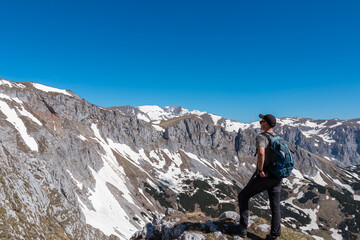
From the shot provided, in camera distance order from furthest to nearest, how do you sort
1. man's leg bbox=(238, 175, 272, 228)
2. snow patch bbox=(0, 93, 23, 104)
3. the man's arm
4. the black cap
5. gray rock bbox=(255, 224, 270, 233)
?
1. snow patch bbox=(0, 93, 23, 104)
2. gray rock bbox=(255, 224, 270, 233)
3. man's leg bbox=(238, 175, 272, 228)
4. the black cap
5. the man's arm

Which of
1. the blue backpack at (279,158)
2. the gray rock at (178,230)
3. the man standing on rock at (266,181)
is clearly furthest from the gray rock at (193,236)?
the blue backpack at (279,158)

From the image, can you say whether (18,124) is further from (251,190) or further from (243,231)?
(251,190)

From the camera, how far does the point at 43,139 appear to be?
143875 millimetres

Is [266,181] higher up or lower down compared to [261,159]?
lower down

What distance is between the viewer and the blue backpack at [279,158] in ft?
32.4

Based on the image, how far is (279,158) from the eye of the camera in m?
9.90

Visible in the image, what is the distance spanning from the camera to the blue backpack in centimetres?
988

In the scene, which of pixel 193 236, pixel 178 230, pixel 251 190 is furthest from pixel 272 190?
pixel 178 230

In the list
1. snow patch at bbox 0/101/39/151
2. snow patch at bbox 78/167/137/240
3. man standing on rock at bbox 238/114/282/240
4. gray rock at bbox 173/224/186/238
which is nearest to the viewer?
man standing on rock at bbox 238/114/282/240

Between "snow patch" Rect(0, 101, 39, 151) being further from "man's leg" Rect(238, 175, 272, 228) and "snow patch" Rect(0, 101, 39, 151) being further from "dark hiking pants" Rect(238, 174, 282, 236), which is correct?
"dark hiking pants" Rect(238, 174, 282, 236)

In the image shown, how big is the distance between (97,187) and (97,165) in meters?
29.5

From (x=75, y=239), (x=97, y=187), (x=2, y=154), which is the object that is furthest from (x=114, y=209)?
(x=2, y=154)

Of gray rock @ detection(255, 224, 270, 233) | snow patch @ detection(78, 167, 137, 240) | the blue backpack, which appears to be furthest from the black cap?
snow patch @ detection(78, 167, 137, 240)

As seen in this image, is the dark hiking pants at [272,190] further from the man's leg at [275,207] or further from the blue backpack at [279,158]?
the blue backpack at [279,158]
